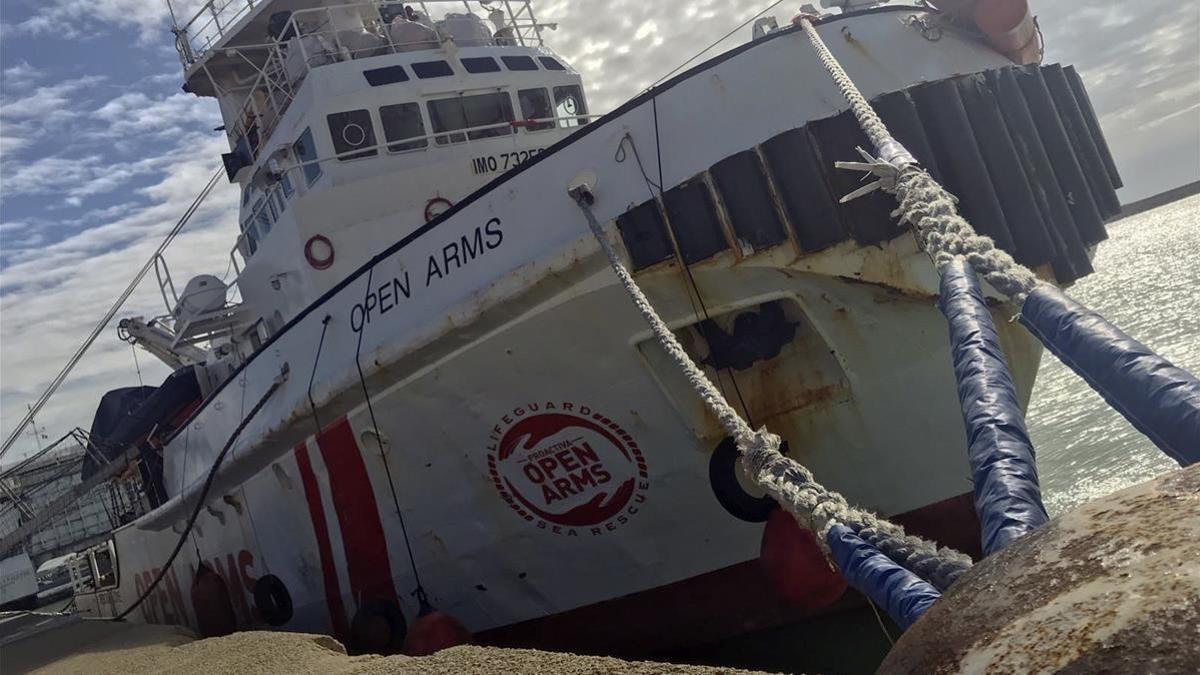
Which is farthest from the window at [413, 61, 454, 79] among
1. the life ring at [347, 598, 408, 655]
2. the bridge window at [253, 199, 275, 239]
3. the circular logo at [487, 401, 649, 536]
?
the life ring at [347, 598, 408, 655]

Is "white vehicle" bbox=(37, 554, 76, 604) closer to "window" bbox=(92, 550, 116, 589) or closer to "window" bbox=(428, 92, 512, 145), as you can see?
"window" bbox=(92, 550, 116, 589)

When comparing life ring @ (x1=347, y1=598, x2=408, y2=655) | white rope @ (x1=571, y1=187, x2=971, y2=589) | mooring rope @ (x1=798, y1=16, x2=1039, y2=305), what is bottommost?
life ring @ (x1=347, y1=598, x2=408, y2=655)

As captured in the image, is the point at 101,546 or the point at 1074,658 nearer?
the point at 1074,658

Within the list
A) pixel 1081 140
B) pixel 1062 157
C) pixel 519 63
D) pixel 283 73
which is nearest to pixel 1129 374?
pixel 1062 157

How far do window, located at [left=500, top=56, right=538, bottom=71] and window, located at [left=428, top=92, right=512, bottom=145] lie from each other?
41cm

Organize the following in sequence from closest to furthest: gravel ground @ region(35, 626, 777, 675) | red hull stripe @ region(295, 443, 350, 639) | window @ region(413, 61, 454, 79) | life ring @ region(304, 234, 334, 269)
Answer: gravel ground @ region(35, 626, 777, 675), red hull stripe @ region(295, 443, 350, 639), life ring @ region(304, 234, 334, 269), window @ region(413, 61, 454, 79)

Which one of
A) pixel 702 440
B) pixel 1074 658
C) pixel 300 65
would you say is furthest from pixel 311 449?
pixel 1074 658

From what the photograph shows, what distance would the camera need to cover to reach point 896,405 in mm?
5504

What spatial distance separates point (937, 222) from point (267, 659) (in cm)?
425

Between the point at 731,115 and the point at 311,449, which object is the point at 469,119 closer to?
the point at 311,449

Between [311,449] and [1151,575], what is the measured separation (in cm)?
634

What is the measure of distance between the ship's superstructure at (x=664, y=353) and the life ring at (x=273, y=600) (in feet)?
2.63

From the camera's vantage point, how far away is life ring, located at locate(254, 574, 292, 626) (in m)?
8.19

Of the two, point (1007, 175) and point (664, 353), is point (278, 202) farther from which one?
point (1007, 175)
